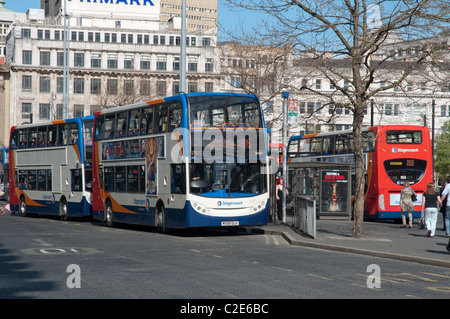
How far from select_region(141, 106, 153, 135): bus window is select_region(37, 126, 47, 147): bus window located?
10408 millimetres

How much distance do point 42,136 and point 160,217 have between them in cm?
1206

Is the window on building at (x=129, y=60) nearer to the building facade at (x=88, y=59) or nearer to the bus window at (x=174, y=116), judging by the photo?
the building facade at (x=88, y=59)

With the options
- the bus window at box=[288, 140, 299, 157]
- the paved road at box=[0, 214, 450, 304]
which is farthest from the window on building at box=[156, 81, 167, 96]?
the paved road at box=[0, 214, 450, 304]

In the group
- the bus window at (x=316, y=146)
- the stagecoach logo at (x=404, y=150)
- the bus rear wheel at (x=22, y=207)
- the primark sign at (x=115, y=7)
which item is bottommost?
the bus rear wheel at (x=22, y=207)

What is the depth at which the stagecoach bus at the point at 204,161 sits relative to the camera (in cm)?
2044

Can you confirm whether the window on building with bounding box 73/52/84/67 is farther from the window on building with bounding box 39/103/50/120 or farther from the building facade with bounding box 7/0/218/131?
the window on building with bounding box 39/103/50/120

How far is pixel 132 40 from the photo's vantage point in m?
95.4

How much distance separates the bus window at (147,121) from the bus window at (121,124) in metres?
1.52

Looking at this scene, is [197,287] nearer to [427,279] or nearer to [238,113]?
[427,279]

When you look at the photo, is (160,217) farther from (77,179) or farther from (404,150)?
(404,150)

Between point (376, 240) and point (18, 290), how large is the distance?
11.1 metres

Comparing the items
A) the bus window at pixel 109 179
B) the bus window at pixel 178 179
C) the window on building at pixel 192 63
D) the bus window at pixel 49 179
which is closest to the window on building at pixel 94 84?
the window on building at pixel 192 63

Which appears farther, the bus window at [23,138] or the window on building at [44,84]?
the window on building at [44,84]

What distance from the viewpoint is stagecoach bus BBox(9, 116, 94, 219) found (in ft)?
96.4
